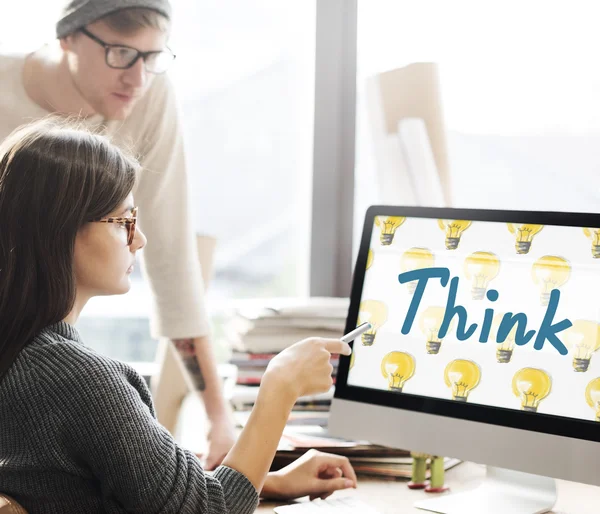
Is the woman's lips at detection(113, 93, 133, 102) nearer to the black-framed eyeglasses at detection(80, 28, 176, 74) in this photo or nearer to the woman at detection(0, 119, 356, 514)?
the black-framed eyeglasses at detection(80, 28, 176, 74)

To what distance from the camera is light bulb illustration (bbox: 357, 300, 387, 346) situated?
1.33 metres

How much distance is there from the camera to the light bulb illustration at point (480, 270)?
1251mm

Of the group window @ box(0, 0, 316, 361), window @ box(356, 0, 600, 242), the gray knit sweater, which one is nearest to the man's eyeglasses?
the gray knit sweater

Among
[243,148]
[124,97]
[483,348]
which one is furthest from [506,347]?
[243,148]

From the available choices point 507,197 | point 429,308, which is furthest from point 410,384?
point 507,197

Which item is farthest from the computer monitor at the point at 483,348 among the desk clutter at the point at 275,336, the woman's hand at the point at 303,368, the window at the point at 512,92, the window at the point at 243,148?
the window at the point at 243,148

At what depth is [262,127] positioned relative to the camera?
2.19 meters

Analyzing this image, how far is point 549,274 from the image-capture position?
47.5 inches

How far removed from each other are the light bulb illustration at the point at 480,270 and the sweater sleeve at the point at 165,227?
633 mm

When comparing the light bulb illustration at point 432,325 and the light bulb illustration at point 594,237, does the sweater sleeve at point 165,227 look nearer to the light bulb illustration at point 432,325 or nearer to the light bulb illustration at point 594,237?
the light bulb illustration at point 432,325

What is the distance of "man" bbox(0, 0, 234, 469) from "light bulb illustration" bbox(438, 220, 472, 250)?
0.56 metres

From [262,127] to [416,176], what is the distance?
0.61 metres

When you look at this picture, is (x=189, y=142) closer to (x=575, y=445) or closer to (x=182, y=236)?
(x=182, y=236)

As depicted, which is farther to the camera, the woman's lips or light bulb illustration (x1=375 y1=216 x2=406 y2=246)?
the woman's lips
